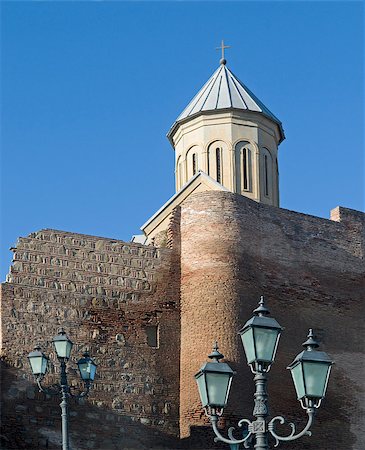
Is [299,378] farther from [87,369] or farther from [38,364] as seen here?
[38,364]

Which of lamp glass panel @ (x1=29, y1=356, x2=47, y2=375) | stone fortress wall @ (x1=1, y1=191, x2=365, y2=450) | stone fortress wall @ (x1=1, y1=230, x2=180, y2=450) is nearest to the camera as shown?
lamp glass panel @ (x1=29, y1=356, x2=47, y2=375)

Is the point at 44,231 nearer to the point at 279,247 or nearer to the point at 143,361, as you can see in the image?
the point at 143,361

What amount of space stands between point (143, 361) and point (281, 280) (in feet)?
12.5

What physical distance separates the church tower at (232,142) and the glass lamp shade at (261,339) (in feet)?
53.3

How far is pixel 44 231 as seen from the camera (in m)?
21.8

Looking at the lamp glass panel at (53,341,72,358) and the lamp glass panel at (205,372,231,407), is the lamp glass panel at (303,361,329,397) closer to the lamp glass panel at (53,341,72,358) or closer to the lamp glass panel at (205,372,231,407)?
the lamp glass panel at (205,372,231,407)

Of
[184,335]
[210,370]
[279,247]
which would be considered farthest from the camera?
[279,247]

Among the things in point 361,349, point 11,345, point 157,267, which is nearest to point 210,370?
point 11,345

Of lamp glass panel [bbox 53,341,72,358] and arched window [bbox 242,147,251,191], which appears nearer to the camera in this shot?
lamp glass panel [bbox 53,341,72,358]

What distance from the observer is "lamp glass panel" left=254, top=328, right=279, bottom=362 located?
10.8m

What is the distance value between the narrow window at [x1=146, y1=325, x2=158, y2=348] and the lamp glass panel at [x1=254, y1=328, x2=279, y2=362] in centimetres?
1144

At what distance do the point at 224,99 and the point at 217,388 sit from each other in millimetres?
17633

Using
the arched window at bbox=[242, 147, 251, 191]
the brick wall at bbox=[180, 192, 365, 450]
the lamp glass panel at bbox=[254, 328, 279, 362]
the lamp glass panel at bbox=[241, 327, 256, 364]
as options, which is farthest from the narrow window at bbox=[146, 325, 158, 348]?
the lamp glass panel at bbox=[254, 328, 279, 362]

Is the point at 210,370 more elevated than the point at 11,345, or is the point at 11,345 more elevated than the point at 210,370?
the point at 11,345
